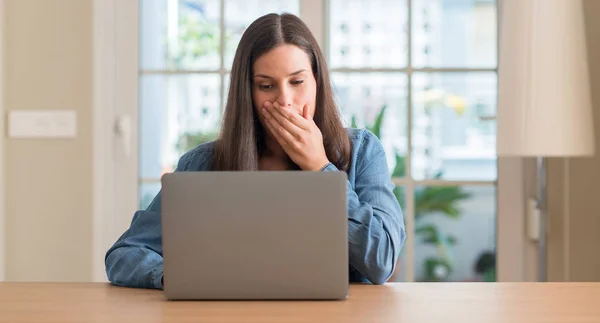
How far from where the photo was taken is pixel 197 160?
1983mm

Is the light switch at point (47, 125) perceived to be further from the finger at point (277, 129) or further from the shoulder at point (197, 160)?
the finger at point (277, 129)

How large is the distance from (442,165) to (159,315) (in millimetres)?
2027

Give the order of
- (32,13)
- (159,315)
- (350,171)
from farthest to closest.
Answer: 1. (32,13)
2. (350,171)
3. (159,315)

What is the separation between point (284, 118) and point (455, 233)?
5.34ft

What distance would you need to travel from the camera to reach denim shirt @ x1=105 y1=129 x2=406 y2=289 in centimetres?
158

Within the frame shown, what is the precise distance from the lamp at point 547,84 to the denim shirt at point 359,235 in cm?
84

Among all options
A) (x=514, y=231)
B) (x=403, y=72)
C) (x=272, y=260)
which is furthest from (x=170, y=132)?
(x=272, y=260)

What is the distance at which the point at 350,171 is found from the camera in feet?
6.12

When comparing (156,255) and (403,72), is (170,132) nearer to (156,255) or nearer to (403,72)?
(403,72)

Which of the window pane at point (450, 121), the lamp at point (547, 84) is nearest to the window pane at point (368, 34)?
the window pane at point (450, 121)

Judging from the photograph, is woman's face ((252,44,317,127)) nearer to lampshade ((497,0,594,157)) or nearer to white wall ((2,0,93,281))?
lampshade ((497,0,594,157))

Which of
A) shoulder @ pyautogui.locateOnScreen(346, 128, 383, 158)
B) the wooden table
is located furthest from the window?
the wooden table

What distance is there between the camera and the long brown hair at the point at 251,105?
1.90 m

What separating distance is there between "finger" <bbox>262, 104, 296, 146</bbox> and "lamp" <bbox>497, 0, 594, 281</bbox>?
106 centimetres
